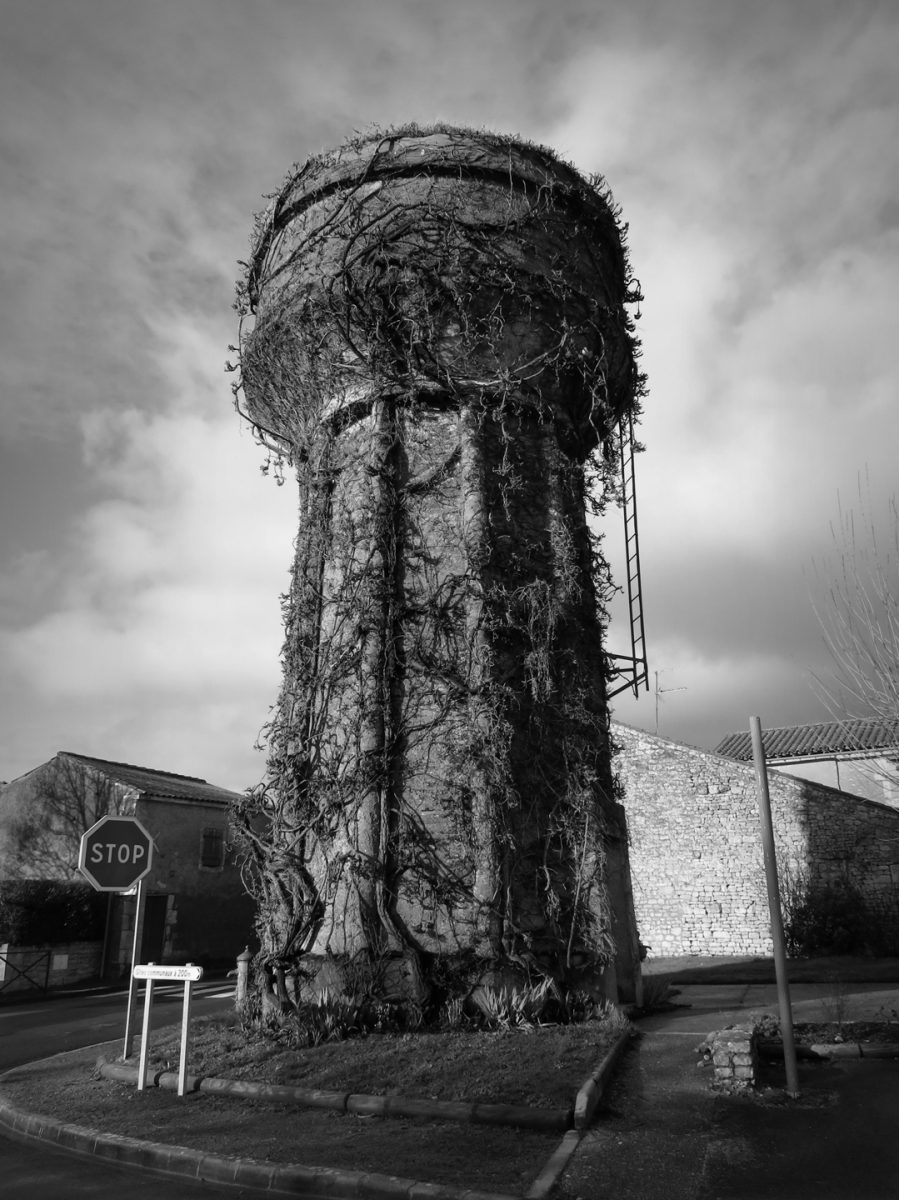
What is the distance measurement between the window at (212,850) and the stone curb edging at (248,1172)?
1976cm

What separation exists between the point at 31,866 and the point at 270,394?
18962mm

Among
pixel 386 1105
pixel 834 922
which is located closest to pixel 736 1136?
pixel 386 1105

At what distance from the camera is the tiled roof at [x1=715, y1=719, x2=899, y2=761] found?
25794mm

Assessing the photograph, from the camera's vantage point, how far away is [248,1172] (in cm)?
554

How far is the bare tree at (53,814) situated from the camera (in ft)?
82.9

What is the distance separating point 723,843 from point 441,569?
1256 cm

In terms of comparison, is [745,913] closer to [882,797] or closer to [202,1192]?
[882,797]

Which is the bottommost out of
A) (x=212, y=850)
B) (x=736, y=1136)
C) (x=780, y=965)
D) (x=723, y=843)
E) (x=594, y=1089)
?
(x=736, y=1136)

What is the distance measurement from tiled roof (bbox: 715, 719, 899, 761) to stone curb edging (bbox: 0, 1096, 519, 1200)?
21417 mm

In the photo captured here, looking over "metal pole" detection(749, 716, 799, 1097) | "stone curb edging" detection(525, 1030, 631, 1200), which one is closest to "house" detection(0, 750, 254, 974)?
"stone curb edging" detection(525, 1030, 631, 1200)

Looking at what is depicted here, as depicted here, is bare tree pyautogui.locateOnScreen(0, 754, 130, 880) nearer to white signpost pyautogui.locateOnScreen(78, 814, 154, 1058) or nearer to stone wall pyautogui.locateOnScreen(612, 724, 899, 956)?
stone wall pyautogui.locateOnScreen(612, 724, 899, 956)

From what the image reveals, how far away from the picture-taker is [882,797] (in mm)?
25281

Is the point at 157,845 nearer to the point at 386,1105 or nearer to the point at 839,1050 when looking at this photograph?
the point at 386,1105

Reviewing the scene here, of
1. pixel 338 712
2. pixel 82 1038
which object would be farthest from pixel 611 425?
pixel 82 1038
